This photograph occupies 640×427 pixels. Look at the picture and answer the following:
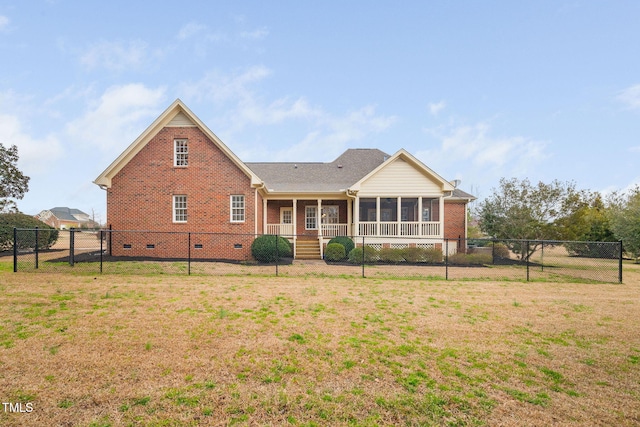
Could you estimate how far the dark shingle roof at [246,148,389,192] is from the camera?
2070 centimetres

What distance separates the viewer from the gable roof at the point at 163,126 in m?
16.6

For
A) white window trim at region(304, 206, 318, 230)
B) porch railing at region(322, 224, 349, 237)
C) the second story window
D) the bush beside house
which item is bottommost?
the bush beside house

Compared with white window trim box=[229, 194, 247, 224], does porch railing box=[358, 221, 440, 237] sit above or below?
below

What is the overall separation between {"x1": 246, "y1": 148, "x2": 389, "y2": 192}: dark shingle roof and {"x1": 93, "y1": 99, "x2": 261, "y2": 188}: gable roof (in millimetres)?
3799

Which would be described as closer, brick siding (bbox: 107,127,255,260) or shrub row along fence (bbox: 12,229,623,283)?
shrub row along fence (bbox: 12,229,623,283)

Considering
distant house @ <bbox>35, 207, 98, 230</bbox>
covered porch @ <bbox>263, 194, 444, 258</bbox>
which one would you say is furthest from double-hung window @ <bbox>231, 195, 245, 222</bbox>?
distant house @ <bbox>35, 207, 98, 230</bbox>

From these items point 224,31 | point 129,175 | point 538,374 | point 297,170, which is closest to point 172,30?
point 224,31

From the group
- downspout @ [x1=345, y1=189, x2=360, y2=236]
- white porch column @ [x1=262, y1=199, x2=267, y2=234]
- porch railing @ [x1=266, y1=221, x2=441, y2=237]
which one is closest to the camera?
downspout @ [x1=345, y1=189, x2=360, y2=236]

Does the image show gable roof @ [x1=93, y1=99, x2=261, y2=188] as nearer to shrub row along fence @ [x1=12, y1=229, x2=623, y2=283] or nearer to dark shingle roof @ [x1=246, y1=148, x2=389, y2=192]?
shrub row along fence @ [x1=12, y1=229, x2=623, y2=283]

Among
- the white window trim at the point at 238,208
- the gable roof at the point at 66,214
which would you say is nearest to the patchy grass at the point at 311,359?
the white window trim at the point at 238,208

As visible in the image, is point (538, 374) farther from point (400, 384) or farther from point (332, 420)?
point (332, 420)

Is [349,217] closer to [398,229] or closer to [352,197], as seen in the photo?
[352,197]

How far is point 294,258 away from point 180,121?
32.9 feet

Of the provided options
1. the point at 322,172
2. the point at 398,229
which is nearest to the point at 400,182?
the point at 398,229
